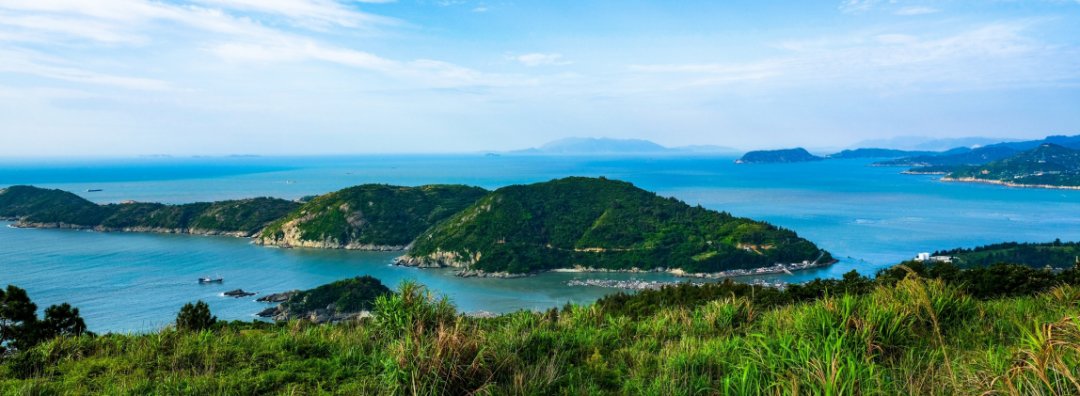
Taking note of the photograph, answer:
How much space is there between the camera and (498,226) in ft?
291

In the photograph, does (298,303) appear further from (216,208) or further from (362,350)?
(216,208)

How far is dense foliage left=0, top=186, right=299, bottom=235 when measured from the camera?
105438mm

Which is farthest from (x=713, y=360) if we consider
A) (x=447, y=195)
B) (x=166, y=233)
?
(x=166, y=233)

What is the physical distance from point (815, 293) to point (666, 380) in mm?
16652

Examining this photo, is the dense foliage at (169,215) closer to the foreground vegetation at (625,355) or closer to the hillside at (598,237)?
the hillside at (598,237)

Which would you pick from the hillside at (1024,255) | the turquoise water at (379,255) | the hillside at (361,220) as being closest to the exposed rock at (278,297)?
the turquoise water at (379,255)

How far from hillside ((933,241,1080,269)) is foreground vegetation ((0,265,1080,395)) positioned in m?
72.2

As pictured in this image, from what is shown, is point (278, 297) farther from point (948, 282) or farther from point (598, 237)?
point (948, 282)

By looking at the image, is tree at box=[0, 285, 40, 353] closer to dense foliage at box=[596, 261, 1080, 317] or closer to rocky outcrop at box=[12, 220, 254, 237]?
dense foliage at box=[596, 261, 1080, 317]

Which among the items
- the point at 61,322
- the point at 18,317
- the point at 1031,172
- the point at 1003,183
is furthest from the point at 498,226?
the point at 1031,172

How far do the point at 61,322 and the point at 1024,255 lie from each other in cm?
8907

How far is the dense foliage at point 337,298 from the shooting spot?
2189 inches

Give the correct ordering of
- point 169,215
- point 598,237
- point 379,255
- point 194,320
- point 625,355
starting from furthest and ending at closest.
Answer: point 169,215, point 379,255, point 598,237, point 194,320, point 625,355

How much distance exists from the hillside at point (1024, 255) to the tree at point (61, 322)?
78.1 metres
